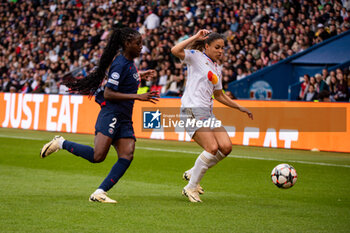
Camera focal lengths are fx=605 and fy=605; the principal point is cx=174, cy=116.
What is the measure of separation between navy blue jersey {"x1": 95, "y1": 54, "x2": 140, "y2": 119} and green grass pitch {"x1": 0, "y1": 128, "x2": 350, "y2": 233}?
1206 millimetres

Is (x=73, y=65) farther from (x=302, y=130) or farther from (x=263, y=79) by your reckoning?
(x=302, y=130)

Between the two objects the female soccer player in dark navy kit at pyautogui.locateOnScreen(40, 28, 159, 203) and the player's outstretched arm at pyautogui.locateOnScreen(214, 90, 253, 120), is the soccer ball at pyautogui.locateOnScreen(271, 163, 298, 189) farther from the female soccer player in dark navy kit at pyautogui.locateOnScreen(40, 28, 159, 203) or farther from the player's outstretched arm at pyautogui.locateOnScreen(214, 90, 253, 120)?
the female soccer player in dark navy kit at pyautogui.locateOnScreen(40, 28, 159, 203)

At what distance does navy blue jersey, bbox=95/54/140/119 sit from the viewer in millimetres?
7391

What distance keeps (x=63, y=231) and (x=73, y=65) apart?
23.5 metres

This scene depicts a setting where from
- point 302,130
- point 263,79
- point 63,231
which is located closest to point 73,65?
point 263,79

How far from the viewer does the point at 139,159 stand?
13.7 metres

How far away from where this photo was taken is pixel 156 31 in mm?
26016

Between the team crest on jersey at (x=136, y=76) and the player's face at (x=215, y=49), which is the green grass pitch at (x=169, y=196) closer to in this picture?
the team crest on jersey at (x=136, y=76)

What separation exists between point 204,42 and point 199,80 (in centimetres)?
58

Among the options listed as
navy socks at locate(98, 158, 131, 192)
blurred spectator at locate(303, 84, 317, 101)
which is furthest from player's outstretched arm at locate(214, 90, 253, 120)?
blurred spectator at locate(303, 84, 317, 101)

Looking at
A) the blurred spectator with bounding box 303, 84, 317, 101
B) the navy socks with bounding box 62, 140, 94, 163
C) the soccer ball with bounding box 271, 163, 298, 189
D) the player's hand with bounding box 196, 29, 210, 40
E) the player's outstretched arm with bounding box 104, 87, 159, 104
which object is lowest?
the soccer ball with bounding box 271, 163, 298, 189

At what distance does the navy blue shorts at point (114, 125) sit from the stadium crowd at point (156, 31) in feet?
38.9

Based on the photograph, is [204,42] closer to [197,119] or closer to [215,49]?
[215,49]

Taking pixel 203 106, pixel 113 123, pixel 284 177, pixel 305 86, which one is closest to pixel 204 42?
pixel 203 106
